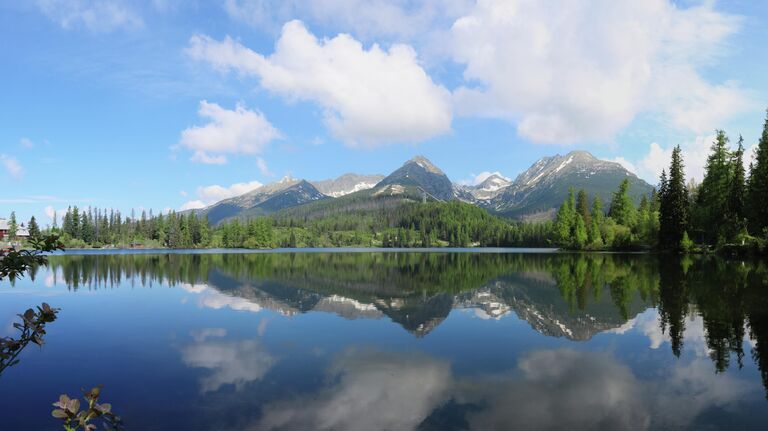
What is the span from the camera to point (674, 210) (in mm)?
90000

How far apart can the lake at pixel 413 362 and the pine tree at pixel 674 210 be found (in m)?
61.5

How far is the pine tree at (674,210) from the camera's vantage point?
293ft

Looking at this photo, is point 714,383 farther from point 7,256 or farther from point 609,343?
point 7,256

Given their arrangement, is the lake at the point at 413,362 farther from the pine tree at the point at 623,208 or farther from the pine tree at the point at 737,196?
the pine tree at the point at 623,208

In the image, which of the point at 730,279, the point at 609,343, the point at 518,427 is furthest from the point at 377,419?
the point at 730,279

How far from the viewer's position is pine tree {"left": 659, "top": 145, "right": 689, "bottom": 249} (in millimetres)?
89312

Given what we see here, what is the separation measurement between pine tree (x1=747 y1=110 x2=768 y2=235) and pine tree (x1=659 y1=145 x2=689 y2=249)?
14.8 metres

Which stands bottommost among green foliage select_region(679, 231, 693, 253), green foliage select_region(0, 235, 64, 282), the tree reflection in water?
the tree reflection in water

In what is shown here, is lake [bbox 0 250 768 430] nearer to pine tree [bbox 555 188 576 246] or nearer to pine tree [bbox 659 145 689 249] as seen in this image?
pine tree [bbox 659 145 689 249]

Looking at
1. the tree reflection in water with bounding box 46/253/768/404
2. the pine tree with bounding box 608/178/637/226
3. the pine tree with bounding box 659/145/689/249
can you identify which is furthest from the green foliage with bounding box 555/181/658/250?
the tree reflection in water with bounding box 46/253/768/404

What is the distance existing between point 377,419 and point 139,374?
32.2ft

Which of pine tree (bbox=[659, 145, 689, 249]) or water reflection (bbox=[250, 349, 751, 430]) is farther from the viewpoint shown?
pine tree (bbox=[659, 145, 689, 249])

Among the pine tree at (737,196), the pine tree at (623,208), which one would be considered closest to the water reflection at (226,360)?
the pine tree at (737,196)

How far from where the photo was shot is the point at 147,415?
41.9ft
